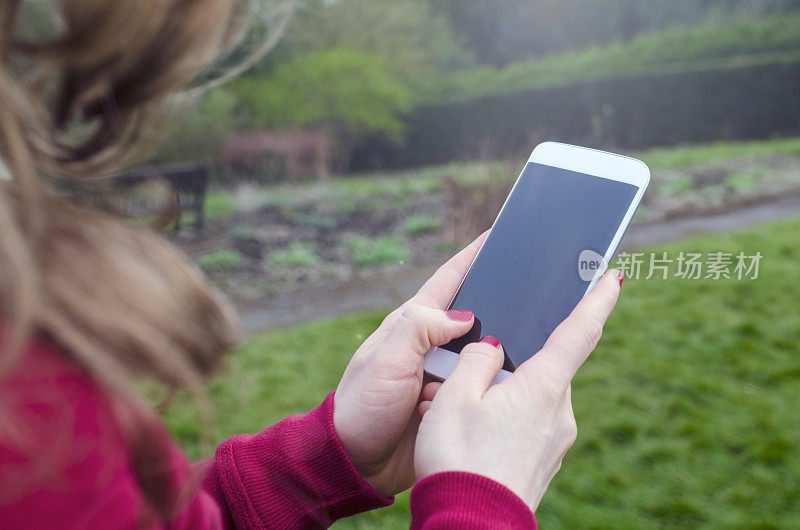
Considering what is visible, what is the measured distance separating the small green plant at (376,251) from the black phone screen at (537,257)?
3.56 metres

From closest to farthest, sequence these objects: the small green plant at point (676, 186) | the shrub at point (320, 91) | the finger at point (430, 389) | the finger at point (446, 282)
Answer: the finger at point (430, 389)
the finger at point (446, 282)
the small green plant at point (676, 186)
the shrub at point (320, 91)

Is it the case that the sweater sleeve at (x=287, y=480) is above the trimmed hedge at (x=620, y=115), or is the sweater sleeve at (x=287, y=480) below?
above

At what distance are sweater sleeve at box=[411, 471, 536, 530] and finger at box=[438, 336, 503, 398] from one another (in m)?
0.15

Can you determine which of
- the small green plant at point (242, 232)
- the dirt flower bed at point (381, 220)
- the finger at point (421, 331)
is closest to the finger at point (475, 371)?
the finger at point (421, 331)

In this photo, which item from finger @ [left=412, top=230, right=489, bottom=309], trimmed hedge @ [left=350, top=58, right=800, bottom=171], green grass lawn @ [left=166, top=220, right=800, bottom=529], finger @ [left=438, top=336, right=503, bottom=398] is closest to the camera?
finger @ [left=438, top=336, right=503, bottom=398]

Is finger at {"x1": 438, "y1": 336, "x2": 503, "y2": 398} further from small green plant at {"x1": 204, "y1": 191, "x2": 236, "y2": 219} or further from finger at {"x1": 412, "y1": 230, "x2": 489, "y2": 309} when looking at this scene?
small green plant at {"x1": 204, "y1": 191, "x2": 236, "y2": 219}

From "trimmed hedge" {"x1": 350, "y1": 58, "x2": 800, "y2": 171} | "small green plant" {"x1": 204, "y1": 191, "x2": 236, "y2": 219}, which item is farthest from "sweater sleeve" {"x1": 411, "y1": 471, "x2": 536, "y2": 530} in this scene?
"trimmed hedge" {"x1": 350, "y1": 58, "x2": 800, "y2": 171}

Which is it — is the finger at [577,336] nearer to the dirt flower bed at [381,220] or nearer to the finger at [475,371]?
the finger at [475,371]

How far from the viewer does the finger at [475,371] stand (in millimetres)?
872

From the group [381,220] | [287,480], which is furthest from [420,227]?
[287,480]

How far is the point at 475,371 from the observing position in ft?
2.95

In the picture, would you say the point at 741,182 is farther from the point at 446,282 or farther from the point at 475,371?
the point at 475,371

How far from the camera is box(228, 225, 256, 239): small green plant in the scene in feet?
19.8

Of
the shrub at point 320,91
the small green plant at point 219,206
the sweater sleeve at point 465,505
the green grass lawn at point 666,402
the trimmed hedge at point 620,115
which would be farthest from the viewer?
the shrub at point 320,91
